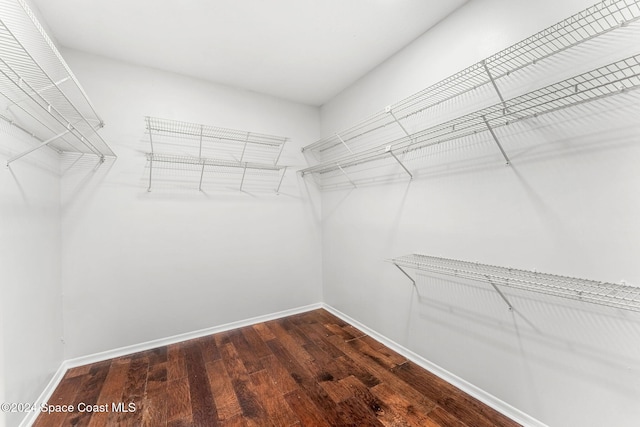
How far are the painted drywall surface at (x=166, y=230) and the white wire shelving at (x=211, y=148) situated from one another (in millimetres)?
97

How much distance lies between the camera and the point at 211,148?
8.68 feet

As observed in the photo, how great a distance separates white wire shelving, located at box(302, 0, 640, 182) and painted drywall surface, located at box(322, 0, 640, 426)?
9cm

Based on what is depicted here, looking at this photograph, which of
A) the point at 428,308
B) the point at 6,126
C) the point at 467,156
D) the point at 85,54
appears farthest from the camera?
the point at 85,54

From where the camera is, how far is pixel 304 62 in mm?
2354

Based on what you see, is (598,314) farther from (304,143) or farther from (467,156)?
(304,143)

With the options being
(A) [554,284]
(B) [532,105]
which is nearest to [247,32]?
(B) [532,105]

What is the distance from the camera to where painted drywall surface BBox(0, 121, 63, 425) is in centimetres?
135

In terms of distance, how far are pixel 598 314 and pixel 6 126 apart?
10.2 ft

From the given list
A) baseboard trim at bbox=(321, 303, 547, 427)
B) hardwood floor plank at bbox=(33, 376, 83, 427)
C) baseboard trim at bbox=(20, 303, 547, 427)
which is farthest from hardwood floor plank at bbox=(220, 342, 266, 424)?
baseboard trim at bbox=(321, 303, 547, 427)

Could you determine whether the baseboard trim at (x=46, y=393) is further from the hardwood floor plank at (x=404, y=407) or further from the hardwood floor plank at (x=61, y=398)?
the hardwood floor plank at (x=404, y=407)

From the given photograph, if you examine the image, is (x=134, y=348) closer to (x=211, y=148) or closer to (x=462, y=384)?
(x=211, y=148)

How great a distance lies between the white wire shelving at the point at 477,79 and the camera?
116 centimetres

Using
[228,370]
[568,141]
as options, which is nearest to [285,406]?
[228,370]

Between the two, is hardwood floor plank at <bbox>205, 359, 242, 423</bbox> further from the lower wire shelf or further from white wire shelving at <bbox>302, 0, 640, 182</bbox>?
white wire shelving at <bbox>302, 0, 640, 182</bbox>
